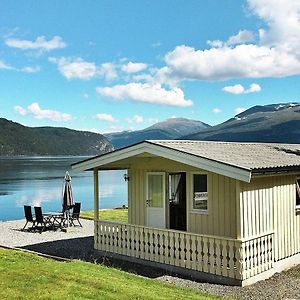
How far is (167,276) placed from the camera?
12234mm

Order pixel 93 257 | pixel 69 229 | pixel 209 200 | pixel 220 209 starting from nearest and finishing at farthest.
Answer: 1. pixel 220 209
2. pixel 209 200
3. pixel 93 257
4. pixel 69 229

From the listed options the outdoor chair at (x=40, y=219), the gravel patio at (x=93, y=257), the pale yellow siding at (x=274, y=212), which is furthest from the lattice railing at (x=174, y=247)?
the outdoor chair at (x=40, y=219)

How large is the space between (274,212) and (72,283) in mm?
5855

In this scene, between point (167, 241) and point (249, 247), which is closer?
point (249, 247)

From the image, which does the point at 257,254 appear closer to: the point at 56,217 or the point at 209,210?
the point at 209,210

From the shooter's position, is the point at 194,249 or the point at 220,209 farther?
the point at 220,209

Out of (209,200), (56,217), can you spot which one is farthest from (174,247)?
(56,217)

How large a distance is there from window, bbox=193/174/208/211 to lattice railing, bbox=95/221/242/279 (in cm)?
97

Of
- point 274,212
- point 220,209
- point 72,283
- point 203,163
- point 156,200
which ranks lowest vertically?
point 72,283

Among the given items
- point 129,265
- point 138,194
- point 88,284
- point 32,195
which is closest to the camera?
point 88,284

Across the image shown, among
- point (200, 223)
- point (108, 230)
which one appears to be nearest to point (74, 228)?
point (108, 230)

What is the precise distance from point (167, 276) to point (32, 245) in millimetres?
6369

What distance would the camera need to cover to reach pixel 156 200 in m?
14.4

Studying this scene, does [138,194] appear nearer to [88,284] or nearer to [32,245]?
[32,245]
